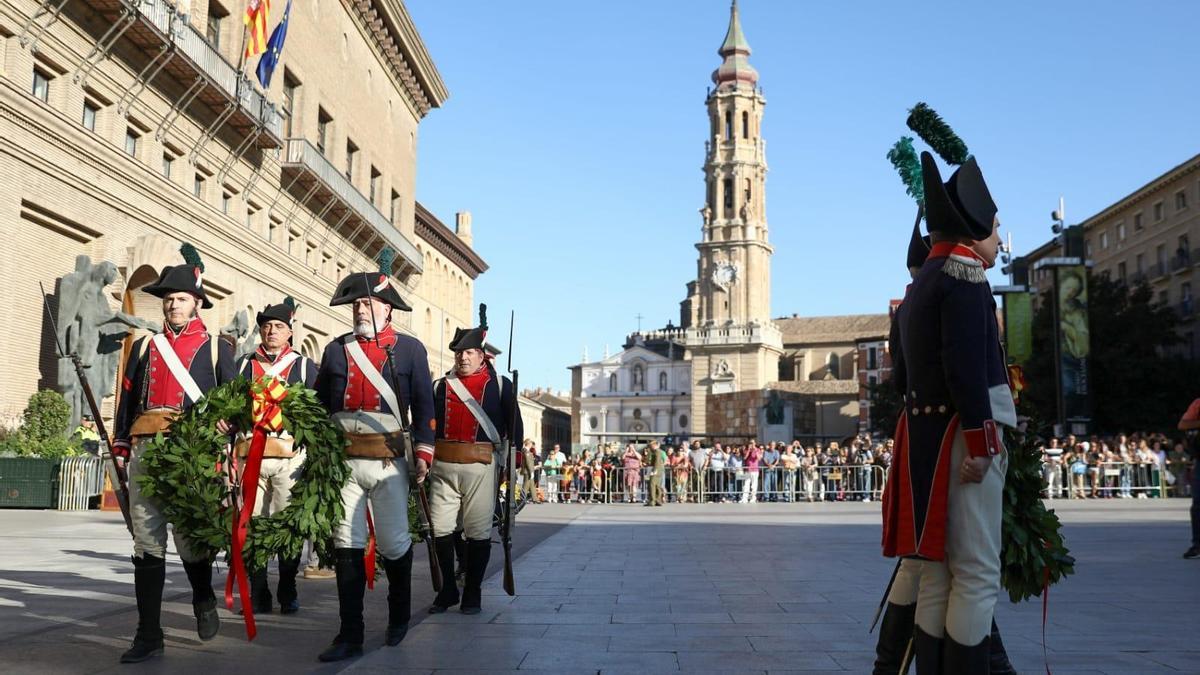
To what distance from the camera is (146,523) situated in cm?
624

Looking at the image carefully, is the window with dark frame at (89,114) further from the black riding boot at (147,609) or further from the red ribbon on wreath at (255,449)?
the black riding boot at (147,609)

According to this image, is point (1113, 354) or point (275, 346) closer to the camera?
point (275, 346)

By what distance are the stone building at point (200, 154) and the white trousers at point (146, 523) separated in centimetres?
1620

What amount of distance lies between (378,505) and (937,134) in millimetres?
3751

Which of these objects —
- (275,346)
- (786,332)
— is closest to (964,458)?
(275,346)

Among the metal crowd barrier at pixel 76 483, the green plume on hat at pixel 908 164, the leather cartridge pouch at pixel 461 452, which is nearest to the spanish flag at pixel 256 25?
the metal crowd barrier at pixel 76 483

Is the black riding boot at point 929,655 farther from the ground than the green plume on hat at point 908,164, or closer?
closer

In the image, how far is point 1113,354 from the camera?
51844mm

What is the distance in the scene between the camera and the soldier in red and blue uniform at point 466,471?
319 inches

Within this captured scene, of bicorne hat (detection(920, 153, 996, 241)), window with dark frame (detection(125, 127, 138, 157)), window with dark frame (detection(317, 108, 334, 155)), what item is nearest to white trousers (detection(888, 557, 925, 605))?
bicorne hat (detection(920, 153, 996, 241))

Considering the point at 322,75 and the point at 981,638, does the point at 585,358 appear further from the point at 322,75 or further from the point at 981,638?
the point at 981,638

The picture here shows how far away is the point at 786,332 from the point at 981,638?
129 m

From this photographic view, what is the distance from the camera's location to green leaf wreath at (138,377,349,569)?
6172mm

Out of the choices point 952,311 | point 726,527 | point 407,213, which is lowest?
point 726,527
